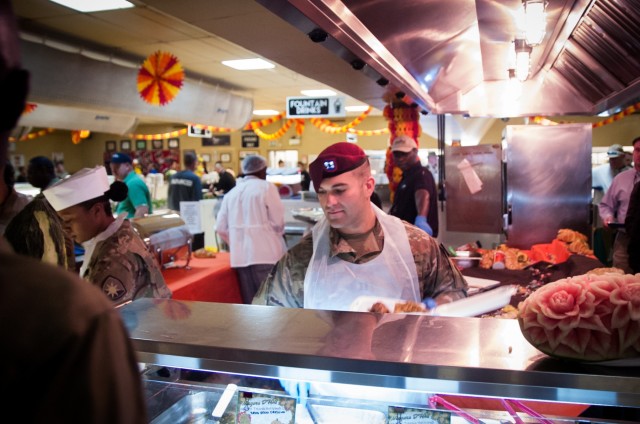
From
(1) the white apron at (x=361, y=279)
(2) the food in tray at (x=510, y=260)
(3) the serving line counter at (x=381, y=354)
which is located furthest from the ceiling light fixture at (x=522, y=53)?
(3) the serving line counter at (x=381, y=354)

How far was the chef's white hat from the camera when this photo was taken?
2.69 meters

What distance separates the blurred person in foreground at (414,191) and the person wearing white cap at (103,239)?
106 inches

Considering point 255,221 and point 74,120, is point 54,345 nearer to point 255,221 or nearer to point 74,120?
point 255,221

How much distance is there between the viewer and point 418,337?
4.04 feet

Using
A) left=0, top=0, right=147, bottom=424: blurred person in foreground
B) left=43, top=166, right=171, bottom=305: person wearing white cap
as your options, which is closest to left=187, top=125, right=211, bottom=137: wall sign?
left=43, top=166, right=171, bottom=305: person wearing white cap

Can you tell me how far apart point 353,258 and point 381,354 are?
3.93 ft

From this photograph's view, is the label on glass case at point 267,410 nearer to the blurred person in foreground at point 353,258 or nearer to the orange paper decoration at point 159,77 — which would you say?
the blurred person in foreground at point 353,258

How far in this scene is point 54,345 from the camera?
476 millimetres

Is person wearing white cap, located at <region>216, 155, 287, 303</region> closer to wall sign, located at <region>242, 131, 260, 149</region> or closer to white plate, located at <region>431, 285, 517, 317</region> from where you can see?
Result: white plate, located at <region>431, 285, 517, 317</region>

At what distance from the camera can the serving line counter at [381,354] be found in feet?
3.44

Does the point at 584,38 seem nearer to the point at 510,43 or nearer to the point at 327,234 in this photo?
the point at 510,43

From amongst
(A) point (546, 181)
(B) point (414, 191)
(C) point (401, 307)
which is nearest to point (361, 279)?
(C) point (401, 307)

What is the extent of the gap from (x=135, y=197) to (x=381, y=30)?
15.5 ft

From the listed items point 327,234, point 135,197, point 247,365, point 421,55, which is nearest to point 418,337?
point 247,365
